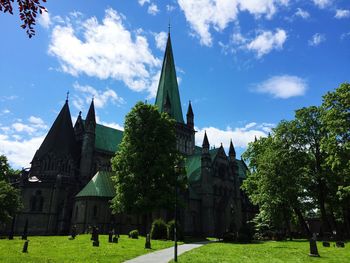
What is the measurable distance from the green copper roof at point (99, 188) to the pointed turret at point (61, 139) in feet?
32.3

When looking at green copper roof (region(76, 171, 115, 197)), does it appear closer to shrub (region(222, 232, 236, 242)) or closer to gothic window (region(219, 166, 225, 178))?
shrub (region(222, 232, 236, 242))

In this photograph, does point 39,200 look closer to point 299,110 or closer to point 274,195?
point 274,195

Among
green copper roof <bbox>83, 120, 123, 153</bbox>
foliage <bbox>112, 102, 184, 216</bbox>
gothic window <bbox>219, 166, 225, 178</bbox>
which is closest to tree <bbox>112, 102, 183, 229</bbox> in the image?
foliage <bbox>112, 102, 184, 216</bbox>

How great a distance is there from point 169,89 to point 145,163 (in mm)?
34744

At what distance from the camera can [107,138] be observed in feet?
188

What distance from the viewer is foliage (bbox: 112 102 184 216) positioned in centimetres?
3409

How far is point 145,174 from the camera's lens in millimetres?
35031

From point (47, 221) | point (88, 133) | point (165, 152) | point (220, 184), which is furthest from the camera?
point (220, 184)

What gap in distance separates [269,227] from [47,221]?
3202 centimetres

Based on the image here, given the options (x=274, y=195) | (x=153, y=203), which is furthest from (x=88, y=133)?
(x=274, y=195)

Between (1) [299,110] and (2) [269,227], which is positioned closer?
(1) [299,110]

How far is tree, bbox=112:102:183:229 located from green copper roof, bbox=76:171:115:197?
6.12m

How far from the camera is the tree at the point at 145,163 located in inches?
1342

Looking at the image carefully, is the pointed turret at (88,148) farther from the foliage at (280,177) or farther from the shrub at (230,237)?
the foliage at (280,177)
